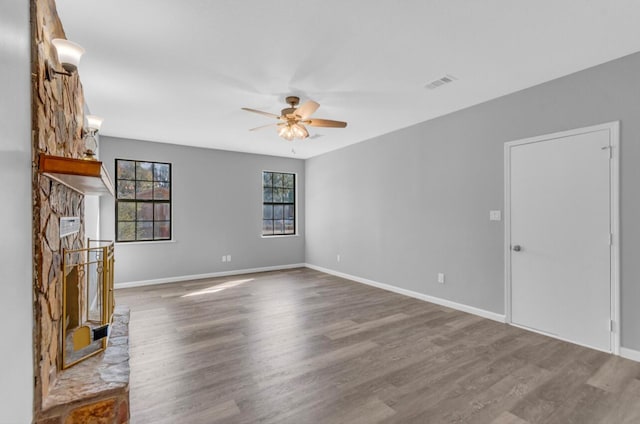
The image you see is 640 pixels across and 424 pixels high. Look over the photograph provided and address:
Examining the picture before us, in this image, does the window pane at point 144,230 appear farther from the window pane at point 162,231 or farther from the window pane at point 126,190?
the window pane at point 126,190

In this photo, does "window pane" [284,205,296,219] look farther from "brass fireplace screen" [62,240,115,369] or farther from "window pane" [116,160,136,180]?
"brass fireplace screen" [62,240,115,369]

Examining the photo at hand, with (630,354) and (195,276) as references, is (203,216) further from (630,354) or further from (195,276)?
(630,354)

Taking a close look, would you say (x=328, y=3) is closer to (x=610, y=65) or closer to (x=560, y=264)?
(x=610, y=65)

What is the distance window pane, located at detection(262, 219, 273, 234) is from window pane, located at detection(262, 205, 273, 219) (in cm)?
9

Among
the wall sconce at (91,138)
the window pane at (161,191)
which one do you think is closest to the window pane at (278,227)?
the window pane at (161,191)

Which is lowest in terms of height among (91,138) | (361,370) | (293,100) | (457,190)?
(361,370)

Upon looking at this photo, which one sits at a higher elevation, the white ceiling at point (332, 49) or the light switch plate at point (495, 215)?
the white ceiling at point (332, 49)

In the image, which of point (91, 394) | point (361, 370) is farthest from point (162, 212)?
point (361, 370)

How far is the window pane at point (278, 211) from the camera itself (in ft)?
23.4

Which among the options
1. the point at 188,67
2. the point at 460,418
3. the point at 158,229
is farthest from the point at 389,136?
the point at 158,229

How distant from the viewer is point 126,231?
5559mm

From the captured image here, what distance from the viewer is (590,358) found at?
2738 mm

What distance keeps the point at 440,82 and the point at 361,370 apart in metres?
2.85

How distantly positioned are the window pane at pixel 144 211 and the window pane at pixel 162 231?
0.19 m
